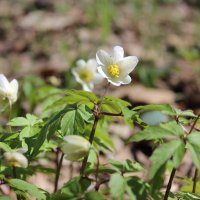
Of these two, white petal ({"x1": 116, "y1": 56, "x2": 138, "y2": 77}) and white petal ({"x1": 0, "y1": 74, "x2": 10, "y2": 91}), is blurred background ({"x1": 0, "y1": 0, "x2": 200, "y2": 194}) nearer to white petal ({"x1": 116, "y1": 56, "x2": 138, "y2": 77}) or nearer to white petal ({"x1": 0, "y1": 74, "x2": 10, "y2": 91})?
white petal ({"x1": 0, "y1": 74, "x2": 10, "y2": 91})

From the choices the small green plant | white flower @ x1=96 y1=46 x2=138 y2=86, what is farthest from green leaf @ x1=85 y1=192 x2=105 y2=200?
white flower @ x1=96 y1=46 x2=138 y2=86

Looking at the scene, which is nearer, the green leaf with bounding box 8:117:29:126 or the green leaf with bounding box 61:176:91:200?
the green leaf with bounding box 61:176:91:200

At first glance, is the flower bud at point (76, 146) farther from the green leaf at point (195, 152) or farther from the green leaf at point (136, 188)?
the green leaf at point (195, 152)

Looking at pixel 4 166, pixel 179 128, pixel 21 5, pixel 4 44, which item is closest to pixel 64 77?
pixel 4 44

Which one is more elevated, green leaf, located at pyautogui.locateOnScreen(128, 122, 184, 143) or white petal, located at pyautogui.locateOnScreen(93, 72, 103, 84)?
green leaf, located at pyautogui.locateOnScreen(128, 122, 184, 143)

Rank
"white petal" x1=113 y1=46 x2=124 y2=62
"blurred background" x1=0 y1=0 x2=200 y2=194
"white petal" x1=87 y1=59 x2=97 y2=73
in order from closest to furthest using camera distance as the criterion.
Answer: "white petal" x1=113 y1=46 x2=124 y2=62 → "white petal" x1=87 y1=59 x2=97 y2=73 → "blurred background" x1=0 y1=0 x2=200 y2=194

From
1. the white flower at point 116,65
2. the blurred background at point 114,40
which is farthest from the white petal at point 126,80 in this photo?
the blurred background at point 114,40

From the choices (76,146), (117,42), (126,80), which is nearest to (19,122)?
(76,146)
